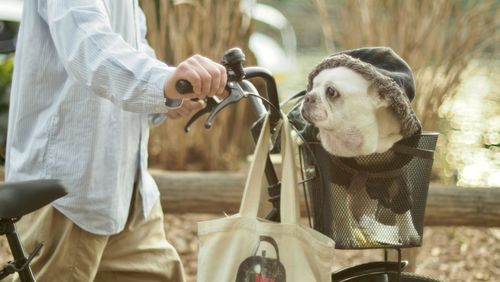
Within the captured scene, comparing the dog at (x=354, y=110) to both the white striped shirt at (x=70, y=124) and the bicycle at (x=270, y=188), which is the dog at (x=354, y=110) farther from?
the white striped shirt at (x=70, y=124)

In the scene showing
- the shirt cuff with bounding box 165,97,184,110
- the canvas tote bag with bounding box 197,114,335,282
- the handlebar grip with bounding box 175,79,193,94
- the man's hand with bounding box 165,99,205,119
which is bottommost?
the canvas tote bag with bounding box 197,114,335,282

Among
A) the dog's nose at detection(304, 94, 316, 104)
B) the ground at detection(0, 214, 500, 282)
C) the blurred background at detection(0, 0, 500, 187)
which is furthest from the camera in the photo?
the ground at detection(0, 214, 500, 282)

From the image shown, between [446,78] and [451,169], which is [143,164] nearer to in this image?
[446,78]

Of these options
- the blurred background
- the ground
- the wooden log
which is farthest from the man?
the ground

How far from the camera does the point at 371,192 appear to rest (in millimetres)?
2164

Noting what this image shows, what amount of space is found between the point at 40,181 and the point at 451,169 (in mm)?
4248

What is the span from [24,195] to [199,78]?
0.48 metres

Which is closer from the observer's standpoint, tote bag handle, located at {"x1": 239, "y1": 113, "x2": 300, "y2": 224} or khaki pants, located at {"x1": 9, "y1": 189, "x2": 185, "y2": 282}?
tote bag handle, located at {"x1": 239, "y1": 113, "x2": 300, "y2": 224}

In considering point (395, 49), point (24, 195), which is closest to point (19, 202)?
point (24, 195)

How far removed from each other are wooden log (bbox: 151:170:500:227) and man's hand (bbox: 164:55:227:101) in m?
2.59

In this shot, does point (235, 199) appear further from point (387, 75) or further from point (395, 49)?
point (387, 75)

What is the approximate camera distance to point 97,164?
2.36 metres

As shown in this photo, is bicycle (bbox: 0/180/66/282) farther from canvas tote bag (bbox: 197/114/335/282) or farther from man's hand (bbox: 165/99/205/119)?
man's hand (bbox: 165/99/205/119)

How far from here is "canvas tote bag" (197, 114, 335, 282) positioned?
6.54 ft
